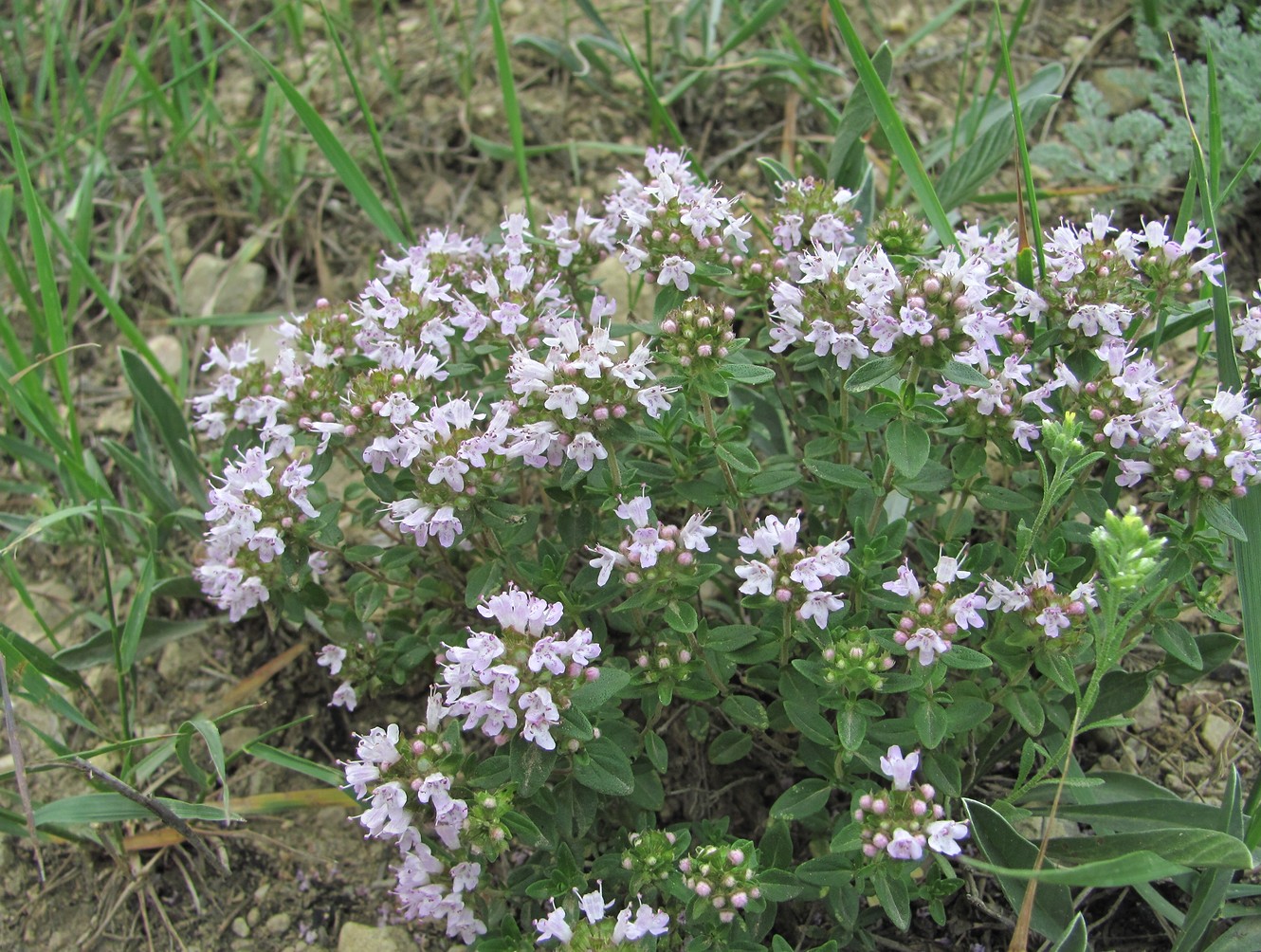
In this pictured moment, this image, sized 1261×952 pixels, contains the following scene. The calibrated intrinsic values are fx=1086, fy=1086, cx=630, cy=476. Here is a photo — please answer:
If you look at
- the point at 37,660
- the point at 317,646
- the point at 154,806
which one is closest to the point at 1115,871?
the point at 154,806

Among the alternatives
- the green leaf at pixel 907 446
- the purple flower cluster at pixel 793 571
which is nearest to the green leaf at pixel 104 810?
the purple flower cluster at pixel 793 571

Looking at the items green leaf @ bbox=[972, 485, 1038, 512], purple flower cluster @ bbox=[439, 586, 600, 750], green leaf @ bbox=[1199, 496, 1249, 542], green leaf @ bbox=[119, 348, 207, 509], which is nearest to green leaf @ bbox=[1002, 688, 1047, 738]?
green leaf @ bbox=[972, 485, 1038, 512]

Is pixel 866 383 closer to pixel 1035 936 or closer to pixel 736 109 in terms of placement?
pixel 1035 936

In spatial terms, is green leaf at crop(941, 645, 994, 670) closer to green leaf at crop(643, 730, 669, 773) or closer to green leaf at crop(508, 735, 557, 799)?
green leaf at crop(643, 730, 669, 773)

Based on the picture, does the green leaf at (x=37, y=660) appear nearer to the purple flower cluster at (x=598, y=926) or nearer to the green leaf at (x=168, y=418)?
the green leaf at (x=168, y=418)

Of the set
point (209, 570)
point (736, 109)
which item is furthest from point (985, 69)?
point (209, 570)

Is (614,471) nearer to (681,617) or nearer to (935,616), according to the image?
(681,617)

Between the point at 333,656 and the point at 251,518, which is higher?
the point at 251,518
